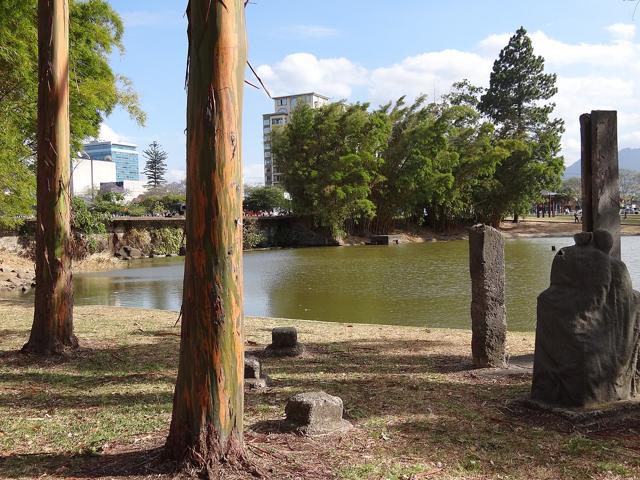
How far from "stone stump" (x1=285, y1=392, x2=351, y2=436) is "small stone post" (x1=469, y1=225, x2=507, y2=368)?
8.41 ft

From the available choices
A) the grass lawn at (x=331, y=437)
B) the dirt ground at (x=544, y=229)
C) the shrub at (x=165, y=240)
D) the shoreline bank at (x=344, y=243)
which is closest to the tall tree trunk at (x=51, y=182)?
the grass lawn at (x=331, y=437)

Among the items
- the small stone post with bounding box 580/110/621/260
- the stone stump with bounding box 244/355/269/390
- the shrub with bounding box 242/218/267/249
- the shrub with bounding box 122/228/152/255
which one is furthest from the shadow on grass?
the shrub with bounding box 242/218/267/249

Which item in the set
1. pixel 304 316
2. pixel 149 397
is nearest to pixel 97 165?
pixel 304 316

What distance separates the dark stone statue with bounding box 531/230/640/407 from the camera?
14.4ft

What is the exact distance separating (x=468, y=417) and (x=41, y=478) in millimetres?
2845

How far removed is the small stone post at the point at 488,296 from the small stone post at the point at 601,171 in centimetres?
96

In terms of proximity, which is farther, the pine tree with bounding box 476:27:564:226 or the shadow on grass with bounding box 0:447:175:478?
the pine tree with bounding box 476:27:564:226

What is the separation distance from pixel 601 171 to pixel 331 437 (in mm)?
4083

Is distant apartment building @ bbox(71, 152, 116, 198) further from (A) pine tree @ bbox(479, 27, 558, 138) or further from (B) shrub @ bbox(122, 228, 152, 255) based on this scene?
(A) pine tree @ bbox(479, 27, 558, 138)

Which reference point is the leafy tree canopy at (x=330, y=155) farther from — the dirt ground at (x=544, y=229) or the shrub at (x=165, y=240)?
the dirt ground at (x=544, y=229)

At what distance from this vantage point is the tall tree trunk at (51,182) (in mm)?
6156

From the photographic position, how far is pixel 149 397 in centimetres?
486

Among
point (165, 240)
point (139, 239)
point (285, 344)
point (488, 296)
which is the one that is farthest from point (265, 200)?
point (488, 296)

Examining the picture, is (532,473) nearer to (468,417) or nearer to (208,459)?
(468,417)
